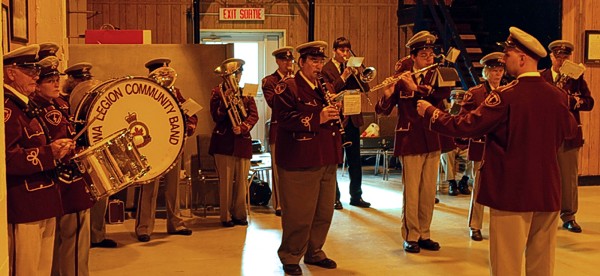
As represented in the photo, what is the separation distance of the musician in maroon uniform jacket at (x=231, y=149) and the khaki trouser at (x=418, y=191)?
1860 mm

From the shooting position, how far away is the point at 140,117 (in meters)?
4.92

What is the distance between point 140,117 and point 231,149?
85.4 inches

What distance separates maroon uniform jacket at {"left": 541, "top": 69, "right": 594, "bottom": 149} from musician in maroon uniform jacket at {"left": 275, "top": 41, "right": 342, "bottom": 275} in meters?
2.55

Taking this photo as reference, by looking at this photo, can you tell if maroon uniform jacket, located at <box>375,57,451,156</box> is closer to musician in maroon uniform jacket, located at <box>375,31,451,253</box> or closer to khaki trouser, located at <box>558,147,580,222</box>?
musician in maroon uniform jacket, located at <box>375,31,451,253</box>

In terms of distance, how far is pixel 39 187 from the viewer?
146 inches

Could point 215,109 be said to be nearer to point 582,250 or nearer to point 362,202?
point 362,202

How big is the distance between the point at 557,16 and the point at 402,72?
4584 millimetres

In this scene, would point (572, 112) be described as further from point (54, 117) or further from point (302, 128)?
point (54, 117)

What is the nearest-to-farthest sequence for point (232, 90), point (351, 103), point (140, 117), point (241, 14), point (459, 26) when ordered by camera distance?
1. point (140, 117)
2. point (351, 103)
3. point (232, 90)
4. point (459, 26)
5. point (241, 14)

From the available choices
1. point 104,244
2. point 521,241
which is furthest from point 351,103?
point 104,244

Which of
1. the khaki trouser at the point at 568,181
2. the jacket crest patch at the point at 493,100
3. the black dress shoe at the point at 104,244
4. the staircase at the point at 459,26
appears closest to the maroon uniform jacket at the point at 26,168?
the jacket crest patch at the point at 493,100

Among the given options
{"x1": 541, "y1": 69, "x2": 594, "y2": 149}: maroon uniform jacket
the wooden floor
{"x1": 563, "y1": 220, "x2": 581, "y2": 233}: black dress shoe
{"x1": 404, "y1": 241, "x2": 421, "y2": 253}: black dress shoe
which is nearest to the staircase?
{"x1": 541, "y1": 69, "x2": 594, "y2": 149}: maroon uniform jacket

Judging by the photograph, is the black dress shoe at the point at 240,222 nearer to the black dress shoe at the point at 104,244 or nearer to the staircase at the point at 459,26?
the black dress shoe at the point at 104,244

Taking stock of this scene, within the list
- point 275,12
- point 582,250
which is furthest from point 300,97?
point 275,12
